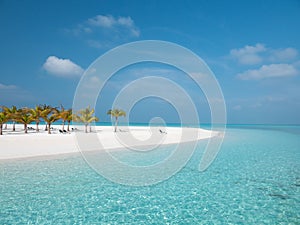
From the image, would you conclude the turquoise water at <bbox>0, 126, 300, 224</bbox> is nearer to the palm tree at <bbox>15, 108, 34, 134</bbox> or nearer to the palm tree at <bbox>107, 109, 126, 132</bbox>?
the palm tree at <bbox>15, 108, 34, 134</bbox>

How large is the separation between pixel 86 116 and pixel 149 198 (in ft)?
85.3

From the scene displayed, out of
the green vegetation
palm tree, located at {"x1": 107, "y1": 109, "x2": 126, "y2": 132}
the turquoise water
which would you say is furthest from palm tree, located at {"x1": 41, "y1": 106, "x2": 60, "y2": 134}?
the turquoise water

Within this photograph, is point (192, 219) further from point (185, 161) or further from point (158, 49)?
point (158, 49)

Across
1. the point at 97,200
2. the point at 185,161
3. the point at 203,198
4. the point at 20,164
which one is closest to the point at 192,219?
the point at 203,198

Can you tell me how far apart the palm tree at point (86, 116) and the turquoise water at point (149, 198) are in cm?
1972

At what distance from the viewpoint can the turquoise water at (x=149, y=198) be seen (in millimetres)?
6367

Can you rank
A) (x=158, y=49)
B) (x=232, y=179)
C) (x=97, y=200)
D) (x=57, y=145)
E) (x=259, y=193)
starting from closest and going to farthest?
(x=97, y=200) < (x=259, y=193) < (x=232, y=179) < (x=158, y=49) < (x=57, y=145)

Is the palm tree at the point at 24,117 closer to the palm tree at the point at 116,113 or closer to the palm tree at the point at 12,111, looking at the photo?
the palm tree at the point at 12,111

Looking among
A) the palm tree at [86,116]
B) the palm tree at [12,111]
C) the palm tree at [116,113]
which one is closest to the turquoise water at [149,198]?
the palm tree at [12,111]

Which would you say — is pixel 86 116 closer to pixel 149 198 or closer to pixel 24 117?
pixel 24 117

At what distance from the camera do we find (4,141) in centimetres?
1709

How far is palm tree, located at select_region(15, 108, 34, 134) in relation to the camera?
2683 centimetres

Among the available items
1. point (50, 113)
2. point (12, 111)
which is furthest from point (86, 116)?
point (12, 111)

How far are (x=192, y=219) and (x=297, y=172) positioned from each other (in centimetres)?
935
